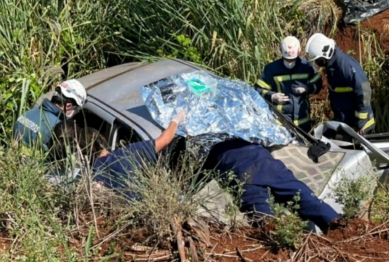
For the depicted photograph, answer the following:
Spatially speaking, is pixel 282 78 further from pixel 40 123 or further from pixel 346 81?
pixel 40 123

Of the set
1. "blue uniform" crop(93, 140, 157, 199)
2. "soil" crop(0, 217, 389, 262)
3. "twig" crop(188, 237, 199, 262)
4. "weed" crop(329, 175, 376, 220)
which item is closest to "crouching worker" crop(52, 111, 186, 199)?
"blue uniform" crop(93, 140, 157, 199)

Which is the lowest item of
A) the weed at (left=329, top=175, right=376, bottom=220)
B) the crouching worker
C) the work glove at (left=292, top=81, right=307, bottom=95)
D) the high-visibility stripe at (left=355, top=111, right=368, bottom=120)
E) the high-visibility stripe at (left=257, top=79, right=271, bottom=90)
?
the high-visibility stripe at (left=355, top=111, right=368, bottom=120)

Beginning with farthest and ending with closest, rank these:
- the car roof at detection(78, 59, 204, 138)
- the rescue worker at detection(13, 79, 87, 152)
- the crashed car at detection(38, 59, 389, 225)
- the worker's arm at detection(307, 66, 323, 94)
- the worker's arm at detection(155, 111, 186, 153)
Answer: the worker's arm at detection(307, 66, 323, 94)
the rescue worker at detection(13, 79, 87, 152)
the car roof at detection(78, 59, 204, 138)
the crashed car at detection(38, 59, 389, 225)
the worker's arm at detection(155, 111, 186, 153)

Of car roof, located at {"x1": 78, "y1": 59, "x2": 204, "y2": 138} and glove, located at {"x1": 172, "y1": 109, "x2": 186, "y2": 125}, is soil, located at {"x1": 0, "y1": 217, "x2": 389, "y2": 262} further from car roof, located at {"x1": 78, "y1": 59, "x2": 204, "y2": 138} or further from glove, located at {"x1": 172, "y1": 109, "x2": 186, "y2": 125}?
car roof, located at {"x1": 78, "y1": 59, "x2": 204, "y2": 138}

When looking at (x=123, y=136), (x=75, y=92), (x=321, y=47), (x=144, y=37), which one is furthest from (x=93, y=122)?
(x=144, y=37)

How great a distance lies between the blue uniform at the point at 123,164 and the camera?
4791 millimetres

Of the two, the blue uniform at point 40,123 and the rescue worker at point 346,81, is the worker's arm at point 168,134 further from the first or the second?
the rescue worker at point 346,81

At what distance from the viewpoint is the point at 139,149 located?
17.9 ft

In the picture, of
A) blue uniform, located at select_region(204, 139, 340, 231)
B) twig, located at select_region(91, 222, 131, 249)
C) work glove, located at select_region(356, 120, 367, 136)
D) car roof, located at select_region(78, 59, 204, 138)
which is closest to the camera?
twig, located at select_region(91, 222, 131, 249)

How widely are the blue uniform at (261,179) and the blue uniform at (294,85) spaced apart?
1.64m

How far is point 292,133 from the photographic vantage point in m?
6.32

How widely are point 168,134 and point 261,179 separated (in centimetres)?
72

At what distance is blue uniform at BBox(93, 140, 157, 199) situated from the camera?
4.79m

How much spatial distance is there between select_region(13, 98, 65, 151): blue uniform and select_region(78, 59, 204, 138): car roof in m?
0.31
